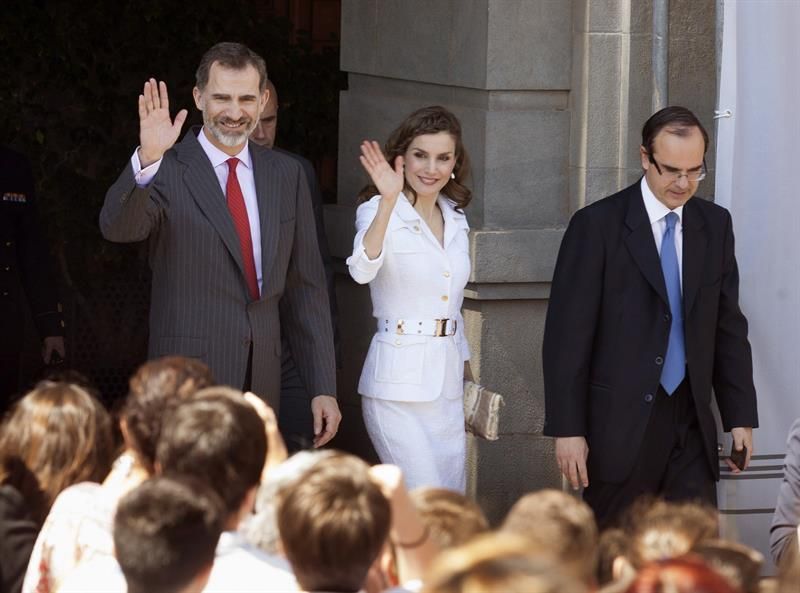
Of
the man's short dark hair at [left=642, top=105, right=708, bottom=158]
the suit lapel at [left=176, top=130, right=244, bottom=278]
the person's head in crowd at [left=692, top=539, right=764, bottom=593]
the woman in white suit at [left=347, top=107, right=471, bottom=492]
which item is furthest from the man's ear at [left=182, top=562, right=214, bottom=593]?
the man's short dark hair at [left=642, top=105, right=708, bottom=158]

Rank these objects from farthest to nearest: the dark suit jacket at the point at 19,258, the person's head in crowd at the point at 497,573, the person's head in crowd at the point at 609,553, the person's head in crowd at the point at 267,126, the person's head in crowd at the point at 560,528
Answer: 1. the person's head in crowd at the point at 267,126
2. the dark suit jacket at the point at 19,258
3. the person's head in crowd at the point at 609,553
4. the person's head in crowd at the point at 560,528
5. the person's head in crowd at the point at 497,573

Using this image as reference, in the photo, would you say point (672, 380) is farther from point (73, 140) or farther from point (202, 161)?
point (73, 140)

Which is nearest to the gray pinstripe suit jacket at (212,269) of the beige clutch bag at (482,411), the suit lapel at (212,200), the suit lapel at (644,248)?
the suit lapel at (212,200)

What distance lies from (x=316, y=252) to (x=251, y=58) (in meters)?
0.67

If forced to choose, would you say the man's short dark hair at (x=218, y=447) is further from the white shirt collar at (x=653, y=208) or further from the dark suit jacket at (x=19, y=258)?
the dark suit jacket at (x=19, y=258)

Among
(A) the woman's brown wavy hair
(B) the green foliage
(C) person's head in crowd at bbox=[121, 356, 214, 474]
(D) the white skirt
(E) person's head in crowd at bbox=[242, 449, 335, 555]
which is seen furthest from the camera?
(B) the green foliage

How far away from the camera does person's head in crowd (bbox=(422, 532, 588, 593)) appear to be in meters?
2.39

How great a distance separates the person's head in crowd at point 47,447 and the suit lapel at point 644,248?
216 centimetres

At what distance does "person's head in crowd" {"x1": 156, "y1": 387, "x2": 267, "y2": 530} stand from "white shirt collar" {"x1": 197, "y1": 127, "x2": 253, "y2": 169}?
6.49ft

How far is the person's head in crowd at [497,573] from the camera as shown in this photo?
94.2 inches

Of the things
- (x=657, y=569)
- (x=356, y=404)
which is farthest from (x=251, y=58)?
(x=657, y=569)

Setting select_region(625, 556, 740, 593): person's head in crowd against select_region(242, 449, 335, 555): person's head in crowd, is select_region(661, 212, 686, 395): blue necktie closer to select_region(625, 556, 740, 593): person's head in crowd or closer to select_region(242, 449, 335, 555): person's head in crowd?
select_region(242, 449, 335, 555): person's head in crowd

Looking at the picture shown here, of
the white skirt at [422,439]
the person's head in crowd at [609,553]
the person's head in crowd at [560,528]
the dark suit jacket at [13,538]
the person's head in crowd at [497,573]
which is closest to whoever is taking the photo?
the person's head in crowd at [497,573]

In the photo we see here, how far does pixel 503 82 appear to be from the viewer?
695 cm
